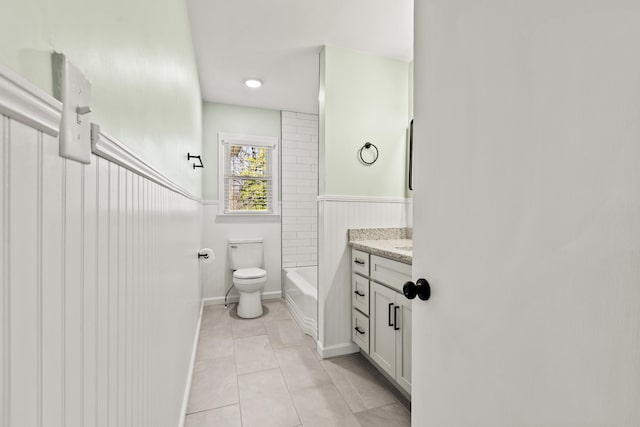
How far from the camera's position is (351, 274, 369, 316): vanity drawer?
84.7 inches

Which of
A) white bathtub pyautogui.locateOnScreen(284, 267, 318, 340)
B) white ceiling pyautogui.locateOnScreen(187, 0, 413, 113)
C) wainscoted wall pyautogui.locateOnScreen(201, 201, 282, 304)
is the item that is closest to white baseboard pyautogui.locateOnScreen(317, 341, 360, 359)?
white bathtub pyautogui.locateOnScreen(284, 267, 318, 340)

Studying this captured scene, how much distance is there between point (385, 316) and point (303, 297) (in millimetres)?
1176

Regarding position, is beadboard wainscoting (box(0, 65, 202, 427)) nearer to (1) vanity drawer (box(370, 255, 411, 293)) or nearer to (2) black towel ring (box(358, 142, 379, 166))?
(1) vanity drawer (box(370, 255, 411, 293))

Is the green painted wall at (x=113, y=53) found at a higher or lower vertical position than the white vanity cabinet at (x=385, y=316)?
higher

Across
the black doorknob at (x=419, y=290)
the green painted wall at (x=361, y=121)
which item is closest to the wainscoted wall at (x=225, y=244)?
the green painted wall at (x=361, y=121)

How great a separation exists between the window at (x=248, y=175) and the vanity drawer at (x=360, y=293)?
1831 mm

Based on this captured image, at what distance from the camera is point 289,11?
198cm

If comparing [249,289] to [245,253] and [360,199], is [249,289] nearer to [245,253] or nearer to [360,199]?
[245,253]

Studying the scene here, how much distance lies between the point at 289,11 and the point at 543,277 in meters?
2.15

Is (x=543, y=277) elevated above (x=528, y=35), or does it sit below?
below

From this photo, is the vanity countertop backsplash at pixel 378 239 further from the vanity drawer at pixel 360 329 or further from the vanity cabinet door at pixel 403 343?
the vanity drawer at pixel 360 329

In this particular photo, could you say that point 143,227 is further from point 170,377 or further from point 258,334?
point 258,334

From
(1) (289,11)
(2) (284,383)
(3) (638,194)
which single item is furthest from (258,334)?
(3) (638,194)

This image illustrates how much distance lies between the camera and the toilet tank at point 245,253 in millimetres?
3533
